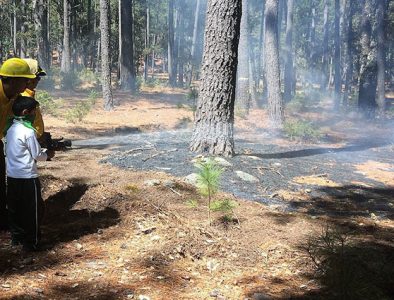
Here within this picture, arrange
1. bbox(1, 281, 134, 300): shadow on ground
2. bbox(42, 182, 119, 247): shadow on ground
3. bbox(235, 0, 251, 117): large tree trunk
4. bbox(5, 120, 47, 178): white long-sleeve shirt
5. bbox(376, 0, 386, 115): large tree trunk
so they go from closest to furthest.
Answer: bbox(1, 281, 134, 300): shadow on ground < bbox(5, 120, 47, 178): white long-sleeve shirt < bbox(42, 182, 119, 247): shadow on ground < bbox(235, 0, 251, 117): large tree trunk < bbox(376, 0, 386, 115): large tree trunk

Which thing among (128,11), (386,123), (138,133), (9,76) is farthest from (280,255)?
(128,11)

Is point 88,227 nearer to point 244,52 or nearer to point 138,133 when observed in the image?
point 138,133

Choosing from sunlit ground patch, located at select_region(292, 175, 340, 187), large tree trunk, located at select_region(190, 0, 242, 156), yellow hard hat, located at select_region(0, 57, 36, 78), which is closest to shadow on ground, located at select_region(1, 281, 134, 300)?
yellow hard hat, located at select_region(0, 57, 36, 78)

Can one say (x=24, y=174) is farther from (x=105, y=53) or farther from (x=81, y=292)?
(x=105, y=53)

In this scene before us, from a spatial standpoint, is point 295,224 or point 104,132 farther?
point 104,132

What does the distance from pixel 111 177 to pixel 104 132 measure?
268 inches

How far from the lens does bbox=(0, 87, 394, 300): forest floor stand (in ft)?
11.0

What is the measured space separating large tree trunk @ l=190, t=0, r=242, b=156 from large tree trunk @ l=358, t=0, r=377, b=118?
13918mm

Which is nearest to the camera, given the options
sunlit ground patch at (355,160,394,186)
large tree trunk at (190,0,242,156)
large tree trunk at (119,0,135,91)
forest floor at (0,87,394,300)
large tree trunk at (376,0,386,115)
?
forest floor at (0,87,394,300)

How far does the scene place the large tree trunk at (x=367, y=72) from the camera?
19234mm

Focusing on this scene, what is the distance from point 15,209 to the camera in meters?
3.85

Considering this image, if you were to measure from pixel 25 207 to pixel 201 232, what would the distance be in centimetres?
186

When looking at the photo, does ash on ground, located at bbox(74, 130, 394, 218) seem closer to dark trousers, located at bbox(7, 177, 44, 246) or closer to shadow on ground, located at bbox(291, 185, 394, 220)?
shadow on ground, located at bbox(291, 185, 394, 220)

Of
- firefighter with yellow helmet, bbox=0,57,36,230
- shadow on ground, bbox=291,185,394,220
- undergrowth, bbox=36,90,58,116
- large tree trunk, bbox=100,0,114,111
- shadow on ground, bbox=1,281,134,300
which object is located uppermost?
large tree trunk, bbox=100,0,114,111
